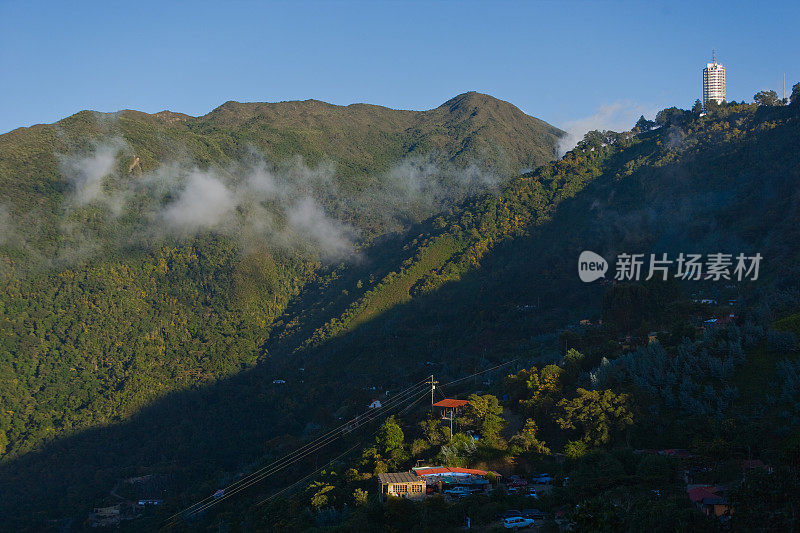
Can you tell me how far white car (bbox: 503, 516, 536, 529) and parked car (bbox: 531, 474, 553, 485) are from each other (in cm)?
527

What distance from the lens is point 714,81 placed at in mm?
104312

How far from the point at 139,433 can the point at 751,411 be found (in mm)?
51462

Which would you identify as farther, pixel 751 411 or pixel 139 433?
pixel 139 433

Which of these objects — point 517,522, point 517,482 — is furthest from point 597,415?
point 517,522

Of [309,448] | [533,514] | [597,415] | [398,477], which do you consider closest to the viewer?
[533,514]

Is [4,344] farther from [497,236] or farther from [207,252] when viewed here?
[497,236]

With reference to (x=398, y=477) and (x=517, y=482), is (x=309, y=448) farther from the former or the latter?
(x=517, y=482)

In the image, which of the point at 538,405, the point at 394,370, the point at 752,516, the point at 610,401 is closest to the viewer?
the point at 752,516

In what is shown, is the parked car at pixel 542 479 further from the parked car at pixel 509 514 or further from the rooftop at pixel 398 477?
the rooftop at pixel 398 477

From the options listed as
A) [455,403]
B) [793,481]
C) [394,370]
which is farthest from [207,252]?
[793,481]

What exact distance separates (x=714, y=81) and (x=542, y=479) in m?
86.6

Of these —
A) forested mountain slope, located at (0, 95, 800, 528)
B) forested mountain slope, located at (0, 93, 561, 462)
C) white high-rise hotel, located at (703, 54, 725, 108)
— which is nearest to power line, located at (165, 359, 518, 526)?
forested mountain slope, located at (0, 95, 800, 528)

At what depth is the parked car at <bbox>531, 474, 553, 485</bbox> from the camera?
31.7m

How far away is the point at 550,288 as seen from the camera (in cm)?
6638
